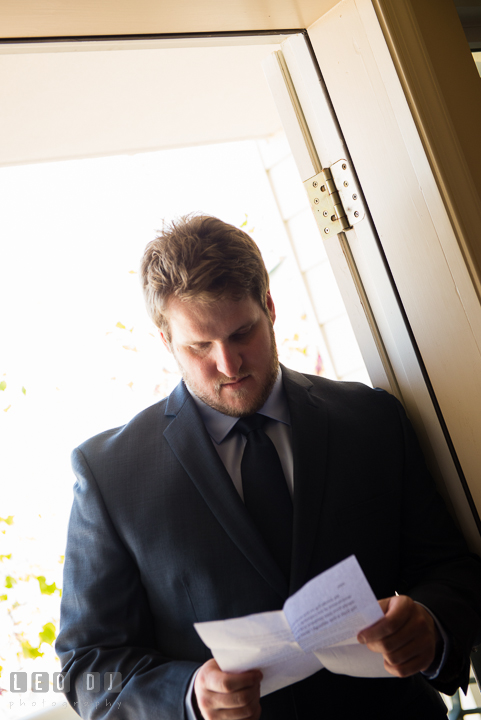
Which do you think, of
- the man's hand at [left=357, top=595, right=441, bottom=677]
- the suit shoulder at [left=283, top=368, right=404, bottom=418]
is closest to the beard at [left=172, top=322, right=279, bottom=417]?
the suit shoulder at [left=283, top=368, right=404, bottom=418]

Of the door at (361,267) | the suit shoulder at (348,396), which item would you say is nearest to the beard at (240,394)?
the suit shoulder at (348,396)

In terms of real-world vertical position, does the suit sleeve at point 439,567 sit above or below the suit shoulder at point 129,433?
below

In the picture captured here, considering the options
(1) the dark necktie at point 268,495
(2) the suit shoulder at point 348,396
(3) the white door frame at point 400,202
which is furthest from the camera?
(2) the suit shoulder at point 348,396

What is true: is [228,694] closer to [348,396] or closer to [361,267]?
[348,396]

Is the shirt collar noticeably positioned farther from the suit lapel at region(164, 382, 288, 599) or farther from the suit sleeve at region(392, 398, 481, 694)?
the suit sleeve at region(392, 398, 481, 694)

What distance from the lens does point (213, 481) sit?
1.28 metres

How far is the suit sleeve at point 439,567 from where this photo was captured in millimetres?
1142

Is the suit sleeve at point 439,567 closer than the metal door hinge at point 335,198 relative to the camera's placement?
Yes

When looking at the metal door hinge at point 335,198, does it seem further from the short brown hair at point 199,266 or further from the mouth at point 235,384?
the mouth at point 235,384

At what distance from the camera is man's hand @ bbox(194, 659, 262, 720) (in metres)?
0.95

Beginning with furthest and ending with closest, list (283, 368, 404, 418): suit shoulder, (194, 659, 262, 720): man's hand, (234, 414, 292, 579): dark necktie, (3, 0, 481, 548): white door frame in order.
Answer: (283, 368, 404, 418): suit shoulder < (234, 414, 292, 579): dark necktie < (3, 0, 481, 548): white door frame < (194, 659, 262, 720): man's hand

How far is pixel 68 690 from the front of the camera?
3.99 ft

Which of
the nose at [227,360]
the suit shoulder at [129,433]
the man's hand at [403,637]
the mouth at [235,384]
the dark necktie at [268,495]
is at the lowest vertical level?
the man's hand at [403,637]

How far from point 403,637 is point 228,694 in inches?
12.9
